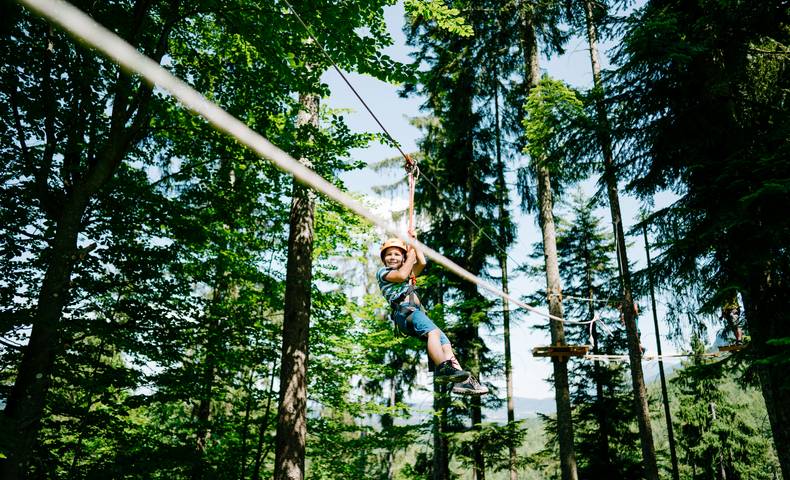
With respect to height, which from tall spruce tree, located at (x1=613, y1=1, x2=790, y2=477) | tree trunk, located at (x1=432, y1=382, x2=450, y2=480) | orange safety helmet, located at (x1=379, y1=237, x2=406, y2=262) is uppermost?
tall spruce tree, located at (x1=613, y1=1, x2=790, y2=477)

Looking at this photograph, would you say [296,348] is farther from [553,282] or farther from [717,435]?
[717,435]

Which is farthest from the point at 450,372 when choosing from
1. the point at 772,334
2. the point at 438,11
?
the point at 772,334

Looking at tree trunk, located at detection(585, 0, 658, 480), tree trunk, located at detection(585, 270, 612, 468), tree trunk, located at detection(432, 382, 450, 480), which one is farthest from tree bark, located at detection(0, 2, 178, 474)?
tree trunk, located at detection(585, 270, 612, 468)

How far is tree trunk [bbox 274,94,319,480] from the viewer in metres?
5.54

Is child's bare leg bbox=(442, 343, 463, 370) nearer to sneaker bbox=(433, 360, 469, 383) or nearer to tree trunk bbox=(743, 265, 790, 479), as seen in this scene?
sneaker bbox=(433, 360, 469, 383)

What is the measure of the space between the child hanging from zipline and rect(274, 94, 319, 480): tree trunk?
202 centimetres

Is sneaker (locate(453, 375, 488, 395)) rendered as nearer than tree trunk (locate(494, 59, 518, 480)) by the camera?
Yes

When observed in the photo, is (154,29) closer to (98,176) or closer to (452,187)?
(98,176)

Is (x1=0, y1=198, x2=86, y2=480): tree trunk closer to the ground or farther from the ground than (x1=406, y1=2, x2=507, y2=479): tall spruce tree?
closer to the ground

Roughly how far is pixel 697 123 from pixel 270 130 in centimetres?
761

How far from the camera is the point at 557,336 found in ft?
34.8

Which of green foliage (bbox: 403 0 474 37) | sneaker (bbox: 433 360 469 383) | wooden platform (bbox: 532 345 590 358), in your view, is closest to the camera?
sneaker (bbox: 433 360 469 383)

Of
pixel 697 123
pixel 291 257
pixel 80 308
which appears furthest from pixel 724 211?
pixel 80 308

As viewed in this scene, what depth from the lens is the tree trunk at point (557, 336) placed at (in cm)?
979
